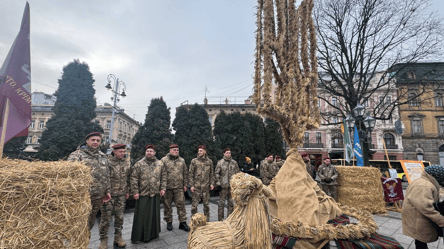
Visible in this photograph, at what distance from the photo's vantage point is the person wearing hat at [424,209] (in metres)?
2.72

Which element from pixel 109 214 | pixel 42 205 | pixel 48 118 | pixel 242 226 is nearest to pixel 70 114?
pixel 109 214

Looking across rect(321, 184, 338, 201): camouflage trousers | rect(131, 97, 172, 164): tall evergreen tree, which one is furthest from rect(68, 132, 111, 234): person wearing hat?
rect(131, 97, 172, 164): tall evergreen tree

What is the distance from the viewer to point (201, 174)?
539 centimetres

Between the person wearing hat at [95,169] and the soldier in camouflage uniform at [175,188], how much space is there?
1.67 m

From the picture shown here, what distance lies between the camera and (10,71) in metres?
2.52

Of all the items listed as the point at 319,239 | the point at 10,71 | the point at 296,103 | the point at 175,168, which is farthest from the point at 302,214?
the point at 10,71

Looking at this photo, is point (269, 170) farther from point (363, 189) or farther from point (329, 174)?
point (363, 189)

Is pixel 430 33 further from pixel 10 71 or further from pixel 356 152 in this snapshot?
pixel 10 71

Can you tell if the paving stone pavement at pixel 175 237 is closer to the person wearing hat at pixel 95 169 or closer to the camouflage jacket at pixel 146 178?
the camouflage jacket at pixel 146 178

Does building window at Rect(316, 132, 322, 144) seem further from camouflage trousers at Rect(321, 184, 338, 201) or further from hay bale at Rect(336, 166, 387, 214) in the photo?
hay bale at Rect(336, 166, 387, 214)

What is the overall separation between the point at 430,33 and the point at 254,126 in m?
12.5

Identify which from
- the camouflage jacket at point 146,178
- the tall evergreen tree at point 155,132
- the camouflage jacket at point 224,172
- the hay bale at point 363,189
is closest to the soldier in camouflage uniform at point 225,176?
the camouflage jacket at point 224,172

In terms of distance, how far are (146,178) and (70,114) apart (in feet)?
57.1

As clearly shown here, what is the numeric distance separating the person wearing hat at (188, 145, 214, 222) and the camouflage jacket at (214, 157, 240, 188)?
180 millimetres
